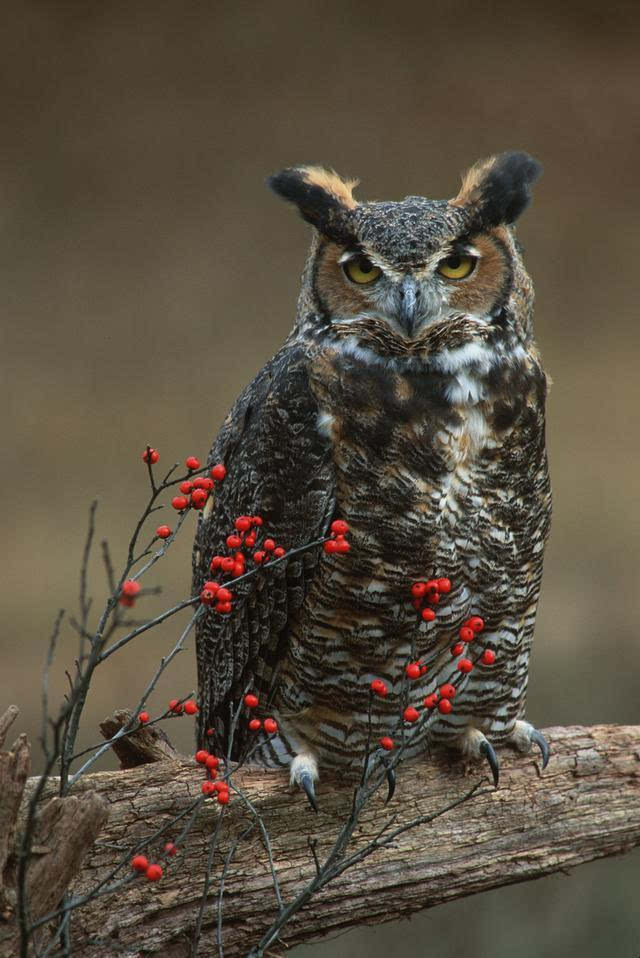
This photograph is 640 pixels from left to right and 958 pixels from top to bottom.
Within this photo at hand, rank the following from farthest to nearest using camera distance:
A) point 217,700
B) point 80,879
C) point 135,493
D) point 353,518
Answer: point 135,493
point 217,700
point 353,518
point 80,879

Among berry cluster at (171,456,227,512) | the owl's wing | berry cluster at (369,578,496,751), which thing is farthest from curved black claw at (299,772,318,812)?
berry cluster at (171,456,227,512)

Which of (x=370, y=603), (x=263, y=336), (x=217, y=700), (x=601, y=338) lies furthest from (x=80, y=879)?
(x=601, y=338)

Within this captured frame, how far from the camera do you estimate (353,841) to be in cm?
195

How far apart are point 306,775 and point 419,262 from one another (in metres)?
0.92

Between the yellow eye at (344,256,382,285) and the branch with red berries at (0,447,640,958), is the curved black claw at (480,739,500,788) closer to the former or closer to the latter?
the branch with red berries at (0,447,640,958)

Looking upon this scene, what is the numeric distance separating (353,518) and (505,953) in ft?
8.32

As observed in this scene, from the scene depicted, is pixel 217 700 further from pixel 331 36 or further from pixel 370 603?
pixel 331 36

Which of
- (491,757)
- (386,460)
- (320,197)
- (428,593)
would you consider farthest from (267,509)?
(491,757)

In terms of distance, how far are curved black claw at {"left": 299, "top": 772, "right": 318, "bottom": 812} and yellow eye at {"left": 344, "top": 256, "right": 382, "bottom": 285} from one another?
2.86ft

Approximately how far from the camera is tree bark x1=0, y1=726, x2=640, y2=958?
1.72 meters

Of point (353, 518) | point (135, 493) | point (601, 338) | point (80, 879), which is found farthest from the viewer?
point (601, 338)

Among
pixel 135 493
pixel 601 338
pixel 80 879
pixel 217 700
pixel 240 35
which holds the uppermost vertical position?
pixel 240 35

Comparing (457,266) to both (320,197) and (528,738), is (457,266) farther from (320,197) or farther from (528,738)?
(528,738)

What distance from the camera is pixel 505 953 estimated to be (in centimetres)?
369
